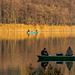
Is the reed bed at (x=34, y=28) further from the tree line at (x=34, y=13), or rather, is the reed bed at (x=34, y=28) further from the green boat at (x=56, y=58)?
the green boat at (x=56, y=58)

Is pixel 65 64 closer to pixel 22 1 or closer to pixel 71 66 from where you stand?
pixel 71 66

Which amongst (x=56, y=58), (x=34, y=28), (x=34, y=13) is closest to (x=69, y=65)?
(x=56, y=58)

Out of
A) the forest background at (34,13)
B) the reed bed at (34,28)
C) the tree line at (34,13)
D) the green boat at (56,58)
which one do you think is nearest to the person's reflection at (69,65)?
the green boat at (56,58)

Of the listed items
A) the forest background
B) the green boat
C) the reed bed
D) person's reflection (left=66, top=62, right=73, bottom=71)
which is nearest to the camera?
person's reflection (left=66, top=62, right=73, bottom=71)

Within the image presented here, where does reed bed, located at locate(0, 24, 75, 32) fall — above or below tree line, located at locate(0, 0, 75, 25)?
below

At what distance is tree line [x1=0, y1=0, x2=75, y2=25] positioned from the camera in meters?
124

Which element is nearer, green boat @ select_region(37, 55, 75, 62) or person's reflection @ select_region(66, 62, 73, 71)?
person's reflection @ select_region(66, 62, 73, 71)

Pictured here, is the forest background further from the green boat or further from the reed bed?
the green boat

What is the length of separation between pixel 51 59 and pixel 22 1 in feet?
337

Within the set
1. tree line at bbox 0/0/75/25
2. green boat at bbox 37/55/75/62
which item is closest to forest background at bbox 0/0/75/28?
tree line at bbox 0/0/75/25

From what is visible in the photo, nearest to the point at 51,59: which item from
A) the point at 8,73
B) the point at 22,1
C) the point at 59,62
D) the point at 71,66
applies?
the point at 59,62

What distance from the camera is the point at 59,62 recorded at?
3109 cm

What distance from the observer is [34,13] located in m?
128

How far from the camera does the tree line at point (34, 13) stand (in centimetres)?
12396
